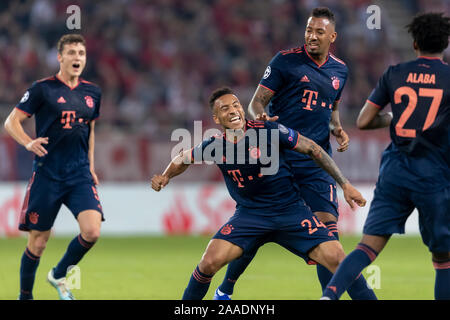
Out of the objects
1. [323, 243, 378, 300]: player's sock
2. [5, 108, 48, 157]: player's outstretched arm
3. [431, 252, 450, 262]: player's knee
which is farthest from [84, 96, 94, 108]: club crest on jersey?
[431, 252, 450, 262]: player's knee

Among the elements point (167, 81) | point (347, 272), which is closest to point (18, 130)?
point (347, 272)

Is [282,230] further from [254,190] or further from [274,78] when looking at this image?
[274,78]

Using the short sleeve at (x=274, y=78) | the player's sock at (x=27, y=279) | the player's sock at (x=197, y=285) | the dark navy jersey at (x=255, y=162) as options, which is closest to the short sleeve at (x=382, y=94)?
the dark navy jersey at (x=255, y=162)

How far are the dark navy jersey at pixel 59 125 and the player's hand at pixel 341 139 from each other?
7.60 ft

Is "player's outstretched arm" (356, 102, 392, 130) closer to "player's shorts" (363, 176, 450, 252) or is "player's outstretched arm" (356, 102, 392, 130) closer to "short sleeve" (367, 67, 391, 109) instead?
"short sleeve" (367, 67, 391, 109)

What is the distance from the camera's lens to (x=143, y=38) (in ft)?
56.0

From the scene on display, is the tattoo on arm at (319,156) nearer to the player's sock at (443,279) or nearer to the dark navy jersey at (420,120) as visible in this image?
the dark navy jersey at (420,120)

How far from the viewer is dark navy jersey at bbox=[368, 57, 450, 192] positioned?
518cm

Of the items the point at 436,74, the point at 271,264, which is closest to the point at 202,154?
the point at 436,74

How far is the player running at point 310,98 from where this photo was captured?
6215 mm

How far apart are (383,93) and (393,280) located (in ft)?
11.7

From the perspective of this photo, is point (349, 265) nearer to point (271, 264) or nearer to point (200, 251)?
point (271, 264)

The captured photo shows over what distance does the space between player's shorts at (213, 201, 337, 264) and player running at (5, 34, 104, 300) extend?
178 centimetres

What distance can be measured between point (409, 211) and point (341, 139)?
1.23m
